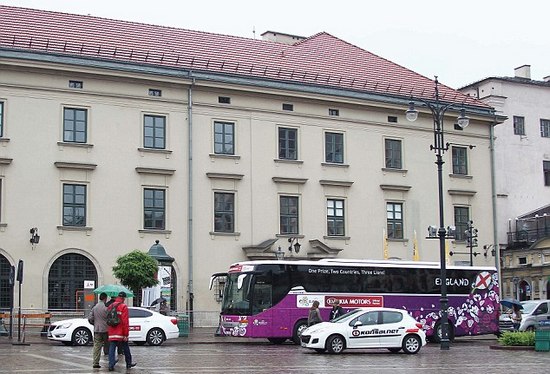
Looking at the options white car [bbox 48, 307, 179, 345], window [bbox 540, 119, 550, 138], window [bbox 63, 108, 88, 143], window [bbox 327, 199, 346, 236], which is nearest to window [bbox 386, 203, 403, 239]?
window [bbox 327, 199, 346, 236]

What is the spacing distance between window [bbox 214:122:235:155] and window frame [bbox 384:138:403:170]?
29.3 feet

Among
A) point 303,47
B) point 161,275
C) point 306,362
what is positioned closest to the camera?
point 306,362

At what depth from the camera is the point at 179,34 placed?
50.0 meters

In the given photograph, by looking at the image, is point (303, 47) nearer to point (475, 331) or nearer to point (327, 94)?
point (327, 94)

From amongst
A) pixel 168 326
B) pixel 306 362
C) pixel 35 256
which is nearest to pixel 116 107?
pixel 35 256

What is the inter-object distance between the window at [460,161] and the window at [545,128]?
10.6 m

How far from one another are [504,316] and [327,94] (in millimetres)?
14514

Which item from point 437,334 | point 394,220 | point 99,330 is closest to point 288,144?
point 394,220

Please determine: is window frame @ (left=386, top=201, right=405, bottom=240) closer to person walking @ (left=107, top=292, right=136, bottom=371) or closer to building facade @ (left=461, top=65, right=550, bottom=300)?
building facade @ (left=461, top=65, right=550, bottom=300)

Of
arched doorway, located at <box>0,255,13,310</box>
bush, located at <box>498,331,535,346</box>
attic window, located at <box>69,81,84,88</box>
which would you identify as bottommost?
bush, located at <box>498,331,535,346</box>

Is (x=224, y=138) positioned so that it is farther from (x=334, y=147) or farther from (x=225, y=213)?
(x=334, y=147)

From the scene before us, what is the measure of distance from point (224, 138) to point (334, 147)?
6189 millimetres

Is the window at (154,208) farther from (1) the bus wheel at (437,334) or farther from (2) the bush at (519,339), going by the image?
(2) the bush at (519,339)

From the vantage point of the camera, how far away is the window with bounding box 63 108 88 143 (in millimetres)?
42219
